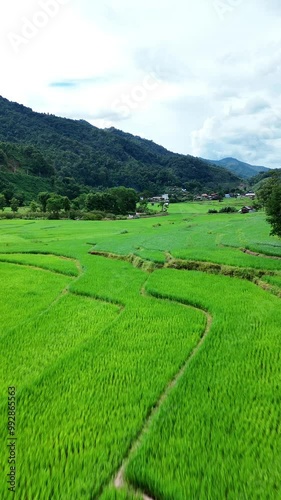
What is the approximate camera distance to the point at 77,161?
140 m

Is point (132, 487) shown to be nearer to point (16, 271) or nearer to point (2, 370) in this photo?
point (2, 370)

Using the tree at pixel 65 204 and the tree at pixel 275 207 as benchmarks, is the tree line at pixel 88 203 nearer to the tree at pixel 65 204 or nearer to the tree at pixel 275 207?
the tree at pixel 65 204

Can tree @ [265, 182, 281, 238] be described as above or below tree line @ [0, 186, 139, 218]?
above

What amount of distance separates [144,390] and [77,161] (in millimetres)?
142897

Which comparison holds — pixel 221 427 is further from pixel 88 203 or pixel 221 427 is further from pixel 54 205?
pixel 88 203

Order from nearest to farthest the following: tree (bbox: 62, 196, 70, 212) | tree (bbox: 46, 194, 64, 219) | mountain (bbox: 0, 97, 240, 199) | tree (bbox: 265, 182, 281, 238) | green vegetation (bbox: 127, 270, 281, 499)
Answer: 1. green vegetation (bbox: 127, 270, 281, 499)
2. tree (bbox: 265, 182, 281, 238)
3. tree (bbox: 46, 194, 64, 219)
4. tree (bbox: 62, 196, 70, 212)
5. mountain (bbox: 0, 97, 240, 199)

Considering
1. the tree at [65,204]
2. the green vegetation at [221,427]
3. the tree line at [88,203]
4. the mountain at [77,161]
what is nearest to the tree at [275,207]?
the green vegetation at [221,427]

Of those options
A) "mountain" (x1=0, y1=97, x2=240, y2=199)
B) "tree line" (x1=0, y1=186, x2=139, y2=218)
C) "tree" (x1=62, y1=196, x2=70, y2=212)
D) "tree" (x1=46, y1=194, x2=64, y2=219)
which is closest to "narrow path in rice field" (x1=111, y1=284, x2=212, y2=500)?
"tree line" (x1=0, y1=186, x2=139, y2=218)

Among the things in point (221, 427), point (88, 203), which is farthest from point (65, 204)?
point (221, 427)

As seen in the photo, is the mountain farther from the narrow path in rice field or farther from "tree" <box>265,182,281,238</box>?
the narrow path in rice field

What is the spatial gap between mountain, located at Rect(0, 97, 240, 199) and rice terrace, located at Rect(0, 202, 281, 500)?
85082 mm

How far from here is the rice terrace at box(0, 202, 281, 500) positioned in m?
4.05

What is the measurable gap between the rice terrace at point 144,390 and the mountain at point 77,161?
279 feet

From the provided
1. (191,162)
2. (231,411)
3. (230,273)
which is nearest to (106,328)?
(231,411)
